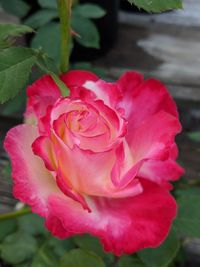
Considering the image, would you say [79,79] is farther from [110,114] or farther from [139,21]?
[139,21]

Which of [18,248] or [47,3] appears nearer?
[18,248]

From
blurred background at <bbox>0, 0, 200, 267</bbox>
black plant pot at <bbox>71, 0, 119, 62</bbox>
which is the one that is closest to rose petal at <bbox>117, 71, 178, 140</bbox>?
blurred background at <bbox>0, 0, 200, 267</bbox>

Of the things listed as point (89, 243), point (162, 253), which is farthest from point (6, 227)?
point (162, 253)

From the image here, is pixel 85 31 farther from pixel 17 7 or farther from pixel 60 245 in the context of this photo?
pixel 60 245

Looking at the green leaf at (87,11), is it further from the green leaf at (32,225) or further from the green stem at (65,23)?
the green stem at (65,23)

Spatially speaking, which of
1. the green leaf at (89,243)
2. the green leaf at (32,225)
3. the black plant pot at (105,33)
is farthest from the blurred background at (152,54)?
the green leaf at (89,243)

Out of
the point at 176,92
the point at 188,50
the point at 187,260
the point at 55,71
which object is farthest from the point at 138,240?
the point at 188,50
